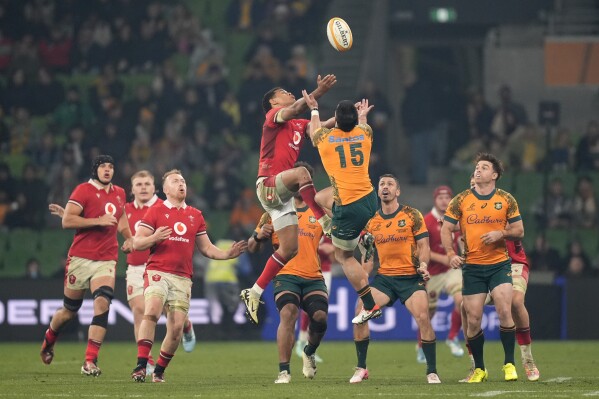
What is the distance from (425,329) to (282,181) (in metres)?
2.29

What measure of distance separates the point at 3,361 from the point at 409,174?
13.5 meters

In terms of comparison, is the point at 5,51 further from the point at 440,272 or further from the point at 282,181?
the point at 282,181

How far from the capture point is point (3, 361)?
61.1 feet

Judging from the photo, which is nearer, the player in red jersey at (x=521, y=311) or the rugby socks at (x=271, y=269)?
the player in red jersey at (x=521, y=311)

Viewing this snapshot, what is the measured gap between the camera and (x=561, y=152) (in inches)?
1073

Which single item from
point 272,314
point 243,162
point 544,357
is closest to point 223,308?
point 272,314

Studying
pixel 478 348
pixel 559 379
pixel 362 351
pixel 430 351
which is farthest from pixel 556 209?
pixel 430 351

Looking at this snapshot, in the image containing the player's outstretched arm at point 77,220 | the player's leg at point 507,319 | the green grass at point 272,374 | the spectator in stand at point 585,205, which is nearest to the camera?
the green grass at point 272,374

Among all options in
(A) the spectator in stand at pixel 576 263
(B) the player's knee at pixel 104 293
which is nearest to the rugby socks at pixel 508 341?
(B) the player's knee at pixel 104 293

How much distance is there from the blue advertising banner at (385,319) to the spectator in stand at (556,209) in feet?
9.62

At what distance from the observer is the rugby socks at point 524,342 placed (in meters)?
14.6

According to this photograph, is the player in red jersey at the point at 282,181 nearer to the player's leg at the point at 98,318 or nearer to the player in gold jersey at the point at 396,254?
the player in gold jersey at the point at 396,254

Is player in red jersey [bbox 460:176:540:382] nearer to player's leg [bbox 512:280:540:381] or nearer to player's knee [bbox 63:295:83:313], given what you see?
player's leg [bbox 512:280:540:381]

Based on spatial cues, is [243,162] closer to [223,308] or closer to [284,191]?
[223,308]
